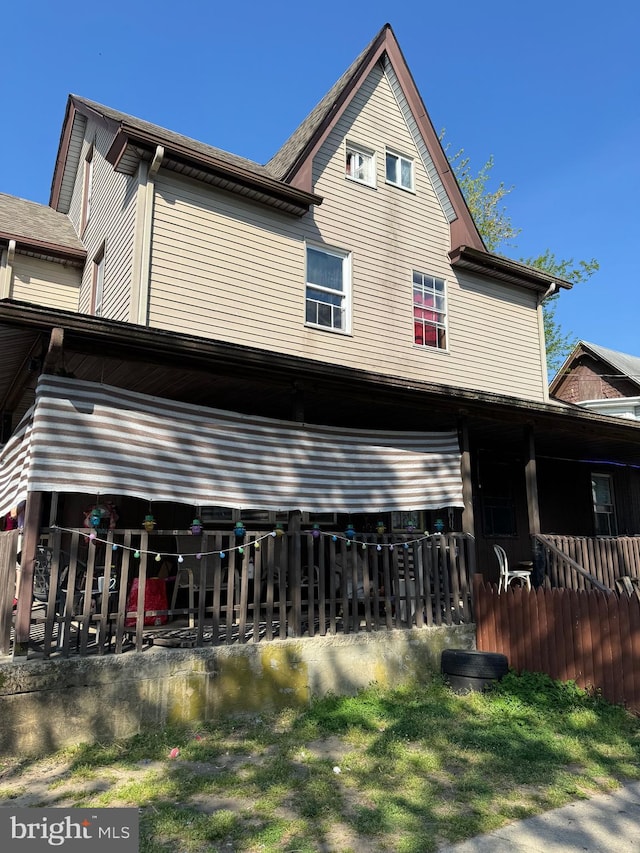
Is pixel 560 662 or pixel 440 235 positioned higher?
Result: pixel 440 235

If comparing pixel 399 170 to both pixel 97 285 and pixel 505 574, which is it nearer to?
pixel 97 285

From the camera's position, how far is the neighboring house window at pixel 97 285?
37.8ft

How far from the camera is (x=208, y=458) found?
6.95 m

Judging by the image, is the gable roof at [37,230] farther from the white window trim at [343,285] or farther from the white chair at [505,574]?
the white chair at [505,574]

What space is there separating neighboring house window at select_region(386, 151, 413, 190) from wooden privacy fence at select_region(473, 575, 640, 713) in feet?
28.6

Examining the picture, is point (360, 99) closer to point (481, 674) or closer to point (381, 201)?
point (381, 201)

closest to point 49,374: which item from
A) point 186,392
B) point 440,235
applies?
point 186,392

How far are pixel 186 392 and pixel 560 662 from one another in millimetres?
5844

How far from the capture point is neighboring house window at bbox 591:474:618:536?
15469 millimetres

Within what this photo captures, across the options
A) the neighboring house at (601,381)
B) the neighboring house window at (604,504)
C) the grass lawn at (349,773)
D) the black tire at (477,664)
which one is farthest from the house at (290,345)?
the neighboring house at (601,381)

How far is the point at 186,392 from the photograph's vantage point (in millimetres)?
8594

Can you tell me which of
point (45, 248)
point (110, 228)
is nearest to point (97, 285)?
point (110, 228)

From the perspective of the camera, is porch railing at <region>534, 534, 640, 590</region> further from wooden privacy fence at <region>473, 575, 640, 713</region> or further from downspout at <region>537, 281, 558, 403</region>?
downspout at <region>537, 281, 558, 403</region>

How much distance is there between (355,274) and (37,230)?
668cm
